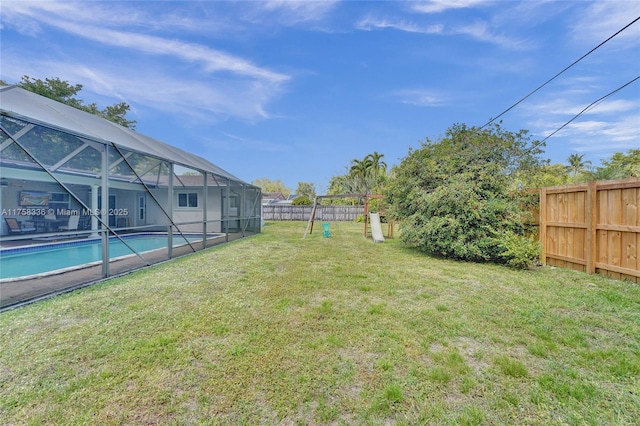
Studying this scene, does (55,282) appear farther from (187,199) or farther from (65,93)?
(65,93)

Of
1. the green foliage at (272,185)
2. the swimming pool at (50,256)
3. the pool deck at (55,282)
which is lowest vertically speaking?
the pool deck at (55,282)

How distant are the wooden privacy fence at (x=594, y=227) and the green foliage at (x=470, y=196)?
0.56 m

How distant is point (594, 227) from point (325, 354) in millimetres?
5575

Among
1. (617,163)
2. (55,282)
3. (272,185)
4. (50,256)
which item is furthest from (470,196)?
(272,185)

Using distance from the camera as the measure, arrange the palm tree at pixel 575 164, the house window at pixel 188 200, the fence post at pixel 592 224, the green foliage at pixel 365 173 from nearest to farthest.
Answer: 1. the fence post at pixel 592 224
2. the house window at pixel 188 200
3. the green foliage at pixel 365 173
4. the palm tree at pixel 575 164

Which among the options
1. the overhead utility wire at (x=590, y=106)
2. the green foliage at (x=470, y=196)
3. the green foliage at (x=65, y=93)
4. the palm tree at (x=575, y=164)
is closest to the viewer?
the green foliage at (x=470, y=196)

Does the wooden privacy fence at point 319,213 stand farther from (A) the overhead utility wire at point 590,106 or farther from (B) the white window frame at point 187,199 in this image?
(A) the overhead utility wire at point 590,106

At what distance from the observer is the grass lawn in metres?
1.77

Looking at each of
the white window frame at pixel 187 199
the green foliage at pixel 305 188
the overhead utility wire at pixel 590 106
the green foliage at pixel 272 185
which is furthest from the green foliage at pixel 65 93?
the green foliage at pixel 272 185

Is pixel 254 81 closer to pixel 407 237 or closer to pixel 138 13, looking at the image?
pixel 138 13

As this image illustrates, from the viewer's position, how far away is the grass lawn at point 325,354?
177 cm

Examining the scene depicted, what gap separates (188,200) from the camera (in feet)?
46.8

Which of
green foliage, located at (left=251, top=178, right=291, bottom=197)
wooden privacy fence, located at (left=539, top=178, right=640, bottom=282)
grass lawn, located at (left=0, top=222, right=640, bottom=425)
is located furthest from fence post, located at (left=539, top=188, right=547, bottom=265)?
green foliage, located at (left=251, top=178, right=291, bottom=197)

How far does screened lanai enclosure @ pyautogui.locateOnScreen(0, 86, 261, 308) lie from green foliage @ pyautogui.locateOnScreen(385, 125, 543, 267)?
6298 mm
